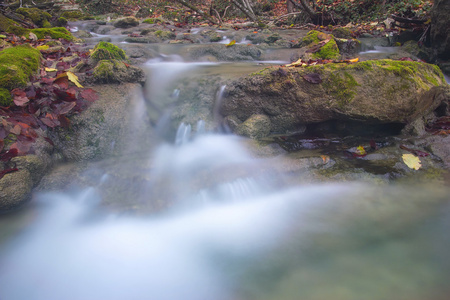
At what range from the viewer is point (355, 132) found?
3.87 metres

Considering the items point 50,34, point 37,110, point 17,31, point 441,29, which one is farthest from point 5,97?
point 441,29

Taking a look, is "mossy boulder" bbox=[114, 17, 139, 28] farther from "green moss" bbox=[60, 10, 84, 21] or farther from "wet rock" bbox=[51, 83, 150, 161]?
"wet rock" bbox=[51, 83, 150, 161]

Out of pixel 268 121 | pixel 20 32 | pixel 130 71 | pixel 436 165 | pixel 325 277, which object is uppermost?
pixel 20 32

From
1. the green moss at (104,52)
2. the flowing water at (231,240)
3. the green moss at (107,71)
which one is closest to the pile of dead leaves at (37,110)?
the green moss at (107,71)

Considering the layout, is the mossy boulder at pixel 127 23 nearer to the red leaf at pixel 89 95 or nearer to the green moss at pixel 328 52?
the green moss at pixel 328 52

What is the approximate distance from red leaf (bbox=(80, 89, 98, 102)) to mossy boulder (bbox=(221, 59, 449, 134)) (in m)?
1.80

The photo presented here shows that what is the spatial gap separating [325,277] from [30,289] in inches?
89.2

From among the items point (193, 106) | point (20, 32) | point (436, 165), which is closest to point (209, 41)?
point (20, 32)

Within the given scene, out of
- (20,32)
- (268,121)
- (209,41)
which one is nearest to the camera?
(268,121)

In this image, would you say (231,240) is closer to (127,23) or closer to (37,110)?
(37,110)

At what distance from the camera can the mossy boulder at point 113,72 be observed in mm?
4004

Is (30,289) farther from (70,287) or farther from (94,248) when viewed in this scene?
(94,248)

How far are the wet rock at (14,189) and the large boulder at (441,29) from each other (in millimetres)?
8099

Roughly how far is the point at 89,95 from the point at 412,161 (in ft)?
13.7
